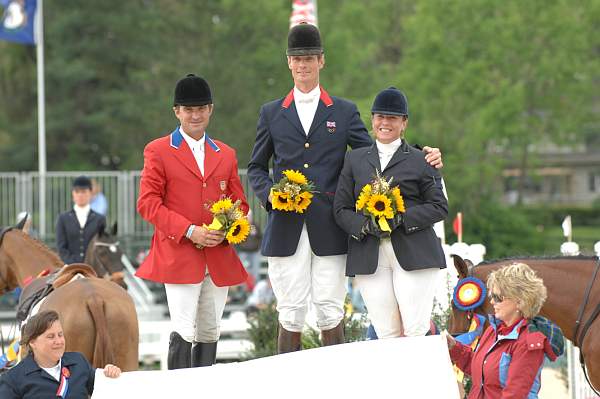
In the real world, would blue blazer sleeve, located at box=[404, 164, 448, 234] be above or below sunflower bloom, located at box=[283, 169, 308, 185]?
below

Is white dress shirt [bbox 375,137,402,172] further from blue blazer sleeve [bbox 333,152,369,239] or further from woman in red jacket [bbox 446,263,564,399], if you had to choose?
woman in red jacket [bbox 446,263,564,399]

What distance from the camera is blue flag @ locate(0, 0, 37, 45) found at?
23.7 meters

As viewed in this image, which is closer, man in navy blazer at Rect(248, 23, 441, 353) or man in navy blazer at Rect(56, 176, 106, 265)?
man in navy blazer at Rect(248, 23, 441, 353)

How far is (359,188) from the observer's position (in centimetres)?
634

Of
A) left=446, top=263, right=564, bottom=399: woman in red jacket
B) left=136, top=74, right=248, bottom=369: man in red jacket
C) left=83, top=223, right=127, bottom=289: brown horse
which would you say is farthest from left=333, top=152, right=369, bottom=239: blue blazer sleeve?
left=83, top=223, right=127, bottom=289: brown horse

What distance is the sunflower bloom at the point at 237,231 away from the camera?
6.52 meters

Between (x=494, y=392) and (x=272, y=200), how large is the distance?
172cm

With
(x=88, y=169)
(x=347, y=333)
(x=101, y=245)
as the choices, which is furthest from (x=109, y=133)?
(x=347, y=333)

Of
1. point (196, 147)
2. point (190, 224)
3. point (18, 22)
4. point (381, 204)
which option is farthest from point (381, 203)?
point (18, 22)

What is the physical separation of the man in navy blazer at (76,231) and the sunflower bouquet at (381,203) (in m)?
6.21

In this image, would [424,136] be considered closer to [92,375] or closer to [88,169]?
[88,169]

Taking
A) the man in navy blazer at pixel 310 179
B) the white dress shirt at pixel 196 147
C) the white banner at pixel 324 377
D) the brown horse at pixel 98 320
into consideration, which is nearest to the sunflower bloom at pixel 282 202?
the man in navy blazer at pixel 310 179

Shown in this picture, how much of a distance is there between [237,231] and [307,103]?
0.90 meters

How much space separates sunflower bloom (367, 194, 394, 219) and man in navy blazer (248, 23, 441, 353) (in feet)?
1.70
